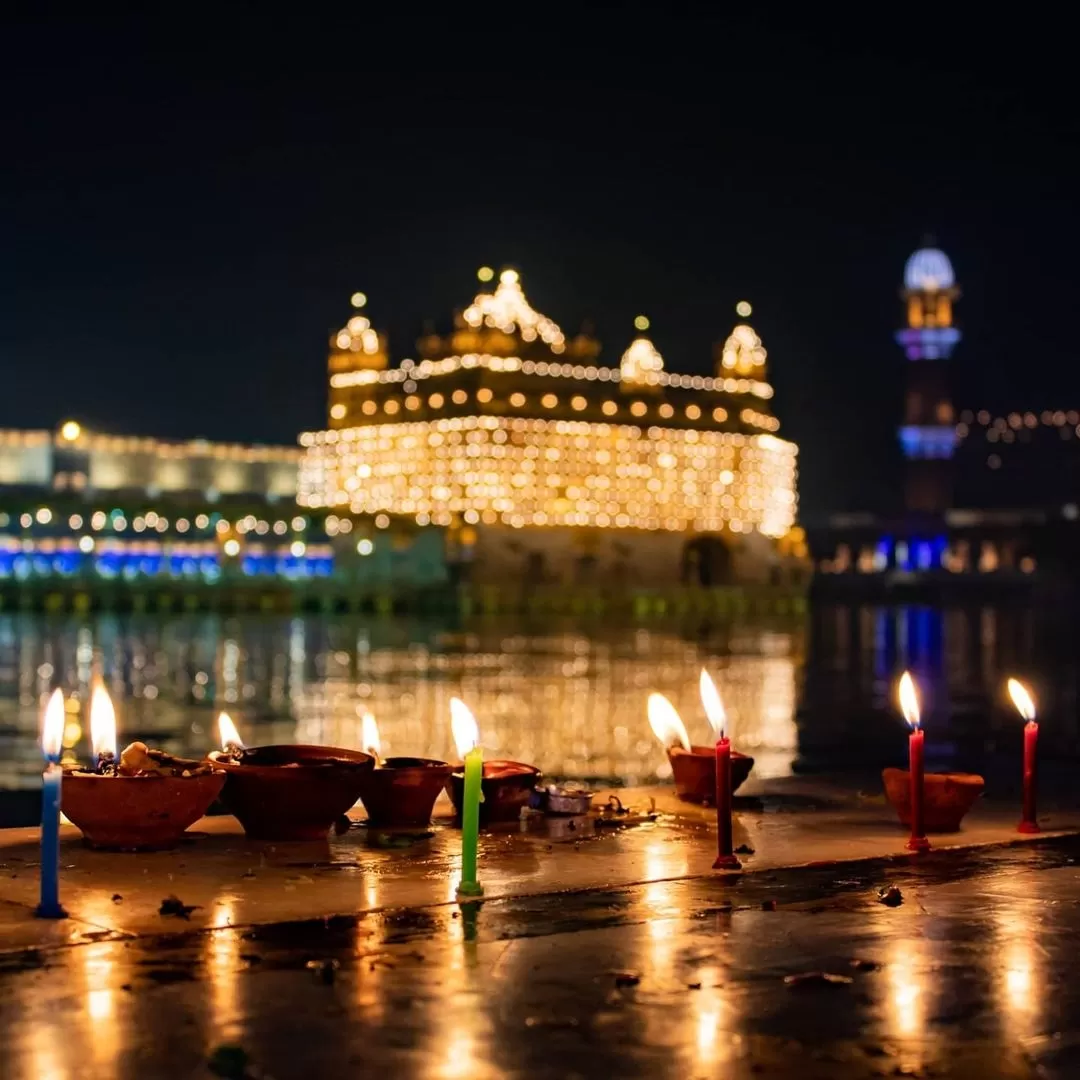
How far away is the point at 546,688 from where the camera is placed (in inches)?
1474

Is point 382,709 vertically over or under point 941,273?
under

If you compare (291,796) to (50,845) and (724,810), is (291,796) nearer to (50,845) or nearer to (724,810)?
(724,810)

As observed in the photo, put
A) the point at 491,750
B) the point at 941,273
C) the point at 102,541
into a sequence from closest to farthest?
the point at 491,750 → the point at 102,541 → the point at 941,273

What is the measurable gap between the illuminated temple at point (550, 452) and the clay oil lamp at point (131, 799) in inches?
4328

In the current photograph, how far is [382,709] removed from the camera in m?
31.1

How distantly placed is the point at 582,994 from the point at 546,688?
29516 millimetres

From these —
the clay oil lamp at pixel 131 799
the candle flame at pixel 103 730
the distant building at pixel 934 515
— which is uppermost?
the distant building at pixel 934 515

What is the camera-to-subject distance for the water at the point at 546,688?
81.9 feet

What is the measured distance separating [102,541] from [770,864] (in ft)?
361

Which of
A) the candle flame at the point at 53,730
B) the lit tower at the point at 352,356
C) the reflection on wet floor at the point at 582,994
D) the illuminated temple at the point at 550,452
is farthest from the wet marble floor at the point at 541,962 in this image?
the lit tower at the point at 352,356

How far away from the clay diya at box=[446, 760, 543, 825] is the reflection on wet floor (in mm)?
2744

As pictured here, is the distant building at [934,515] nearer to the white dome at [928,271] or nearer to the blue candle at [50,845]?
the white dome at [928,271]

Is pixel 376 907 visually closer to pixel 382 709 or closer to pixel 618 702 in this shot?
pixel 382 709

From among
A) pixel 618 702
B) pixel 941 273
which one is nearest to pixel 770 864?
pixel 618 702
